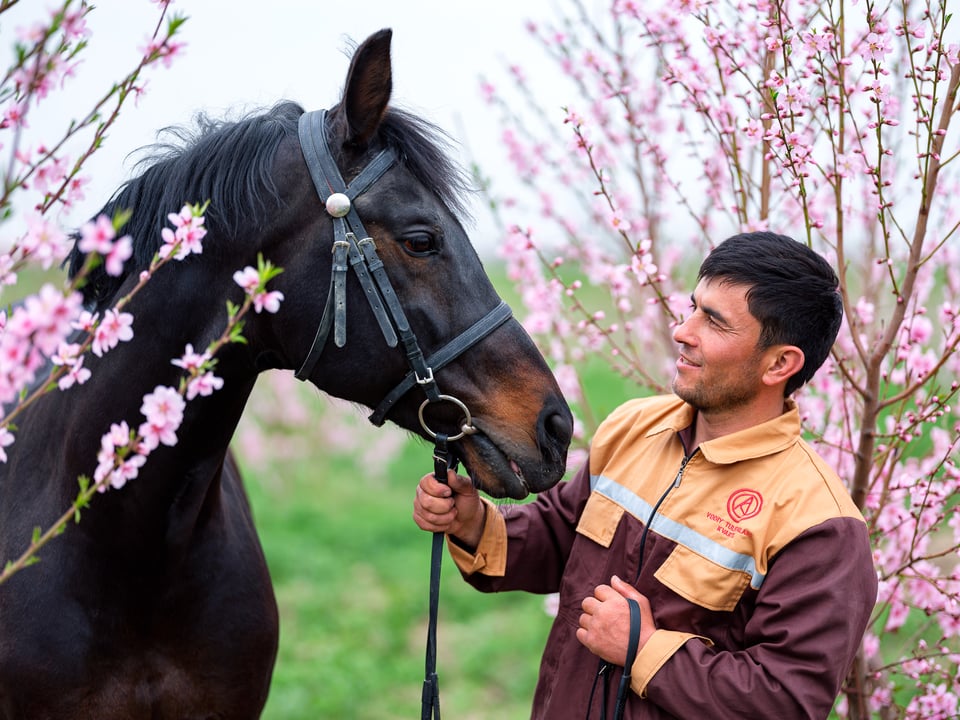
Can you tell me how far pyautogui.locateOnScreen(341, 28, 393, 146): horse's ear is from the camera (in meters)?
1.92

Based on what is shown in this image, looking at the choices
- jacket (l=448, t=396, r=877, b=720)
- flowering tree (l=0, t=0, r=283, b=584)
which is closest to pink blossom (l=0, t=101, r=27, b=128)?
flowering tree (l=0, t=0, r=283, b=584)

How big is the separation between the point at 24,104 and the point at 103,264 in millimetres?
554

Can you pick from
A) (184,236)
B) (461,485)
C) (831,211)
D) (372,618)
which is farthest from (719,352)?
(372,618)

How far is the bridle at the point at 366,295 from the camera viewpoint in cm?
198

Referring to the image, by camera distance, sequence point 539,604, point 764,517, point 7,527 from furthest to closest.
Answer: point 539,604, point 7,527, point 764,517

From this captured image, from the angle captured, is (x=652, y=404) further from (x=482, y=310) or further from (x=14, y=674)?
(x=14, y=674)

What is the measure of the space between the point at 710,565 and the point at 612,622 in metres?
0.25

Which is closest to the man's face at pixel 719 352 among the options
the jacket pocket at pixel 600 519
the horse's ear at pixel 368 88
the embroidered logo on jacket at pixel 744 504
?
the embroidered logo on jacket at pixel 744 504

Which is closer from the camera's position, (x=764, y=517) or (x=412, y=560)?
(x=764, y=517)

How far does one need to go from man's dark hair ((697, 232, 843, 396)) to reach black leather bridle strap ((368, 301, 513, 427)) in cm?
51

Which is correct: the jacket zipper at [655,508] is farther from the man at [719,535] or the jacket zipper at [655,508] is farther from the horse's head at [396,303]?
the horse's head at [396,303]

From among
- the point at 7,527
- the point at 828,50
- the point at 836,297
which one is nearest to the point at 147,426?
the point at 7,527

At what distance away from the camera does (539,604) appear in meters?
5.71

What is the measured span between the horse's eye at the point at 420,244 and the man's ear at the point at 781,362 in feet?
2.65
